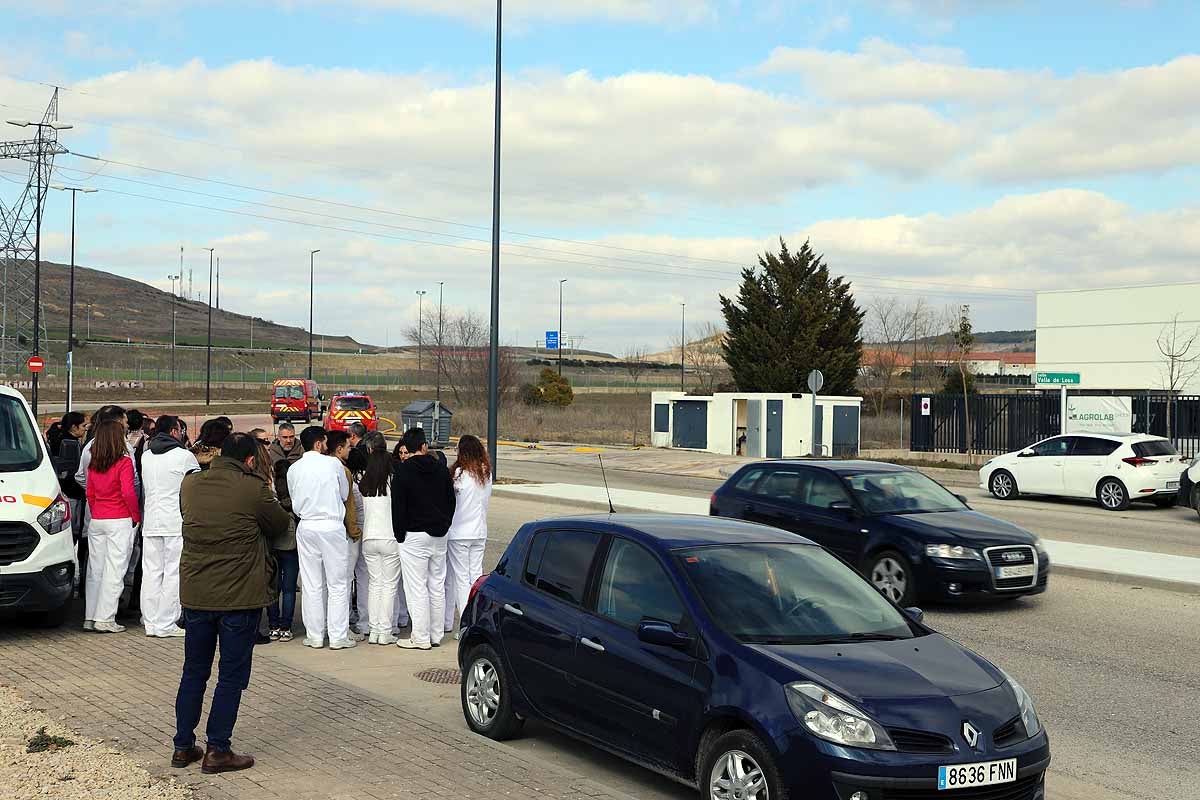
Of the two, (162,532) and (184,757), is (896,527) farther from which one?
(184,757)

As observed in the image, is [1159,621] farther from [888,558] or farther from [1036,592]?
[888,558]

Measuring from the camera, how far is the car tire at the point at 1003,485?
83.4 feet

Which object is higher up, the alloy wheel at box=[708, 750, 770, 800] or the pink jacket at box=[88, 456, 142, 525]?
the pink jacket at box=[88, 456, 142, 525]

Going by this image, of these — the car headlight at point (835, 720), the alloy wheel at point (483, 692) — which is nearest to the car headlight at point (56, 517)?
the alloy wheel at point (483, 692)

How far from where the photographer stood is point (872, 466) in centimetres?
1359

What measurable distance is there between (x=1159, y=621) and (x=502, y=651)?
7.46 m

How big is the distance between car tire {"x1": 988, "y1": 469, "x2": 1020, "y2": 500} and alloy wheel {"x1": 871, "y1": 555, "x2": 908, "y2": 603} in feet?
46.7

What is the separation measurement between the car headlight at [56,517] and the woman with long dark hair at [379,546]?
2.58m

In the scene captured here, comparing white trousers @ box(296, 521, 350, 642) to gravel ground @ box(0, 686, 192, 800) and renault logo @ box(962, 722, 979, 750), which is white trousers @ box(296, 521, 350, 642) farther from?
renault logo @ box(962, 722, 979, 750)

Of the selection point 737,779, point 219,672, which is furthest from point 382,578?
point 737,779

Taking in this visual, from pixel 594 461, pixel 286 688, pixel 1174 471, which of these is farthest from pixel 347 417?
pixel 286 688

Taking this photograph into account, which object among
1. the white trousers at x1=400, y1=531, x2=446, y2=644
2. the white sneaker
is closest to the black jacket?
the white trousers at x1=400, y1=531, x2=446, y2=644

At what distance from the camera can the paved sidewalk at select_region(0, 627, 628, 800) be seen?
6.15m

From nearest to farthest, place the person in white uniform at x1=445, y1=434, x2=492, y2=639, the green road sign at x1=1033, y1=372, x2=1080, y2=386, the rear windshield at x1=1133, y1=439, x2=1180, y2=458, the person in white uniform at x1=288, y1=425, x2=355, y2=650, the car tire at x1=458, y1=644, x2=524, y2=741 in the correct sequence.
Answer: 1. the car tire at x1=458, y1=644, x2=524, y2=741
2. the person in white uniform at x1=288, y1=425, x2=355, y2=650
3. the person in white uniform at x1=445, y1=434, x2=492, y2=639
4. the rear windshield at x1=1133, y1=439, x2=1180, y2=458
5. the green road sign at x1=1033, y1=372, x2=1080, y2=386
